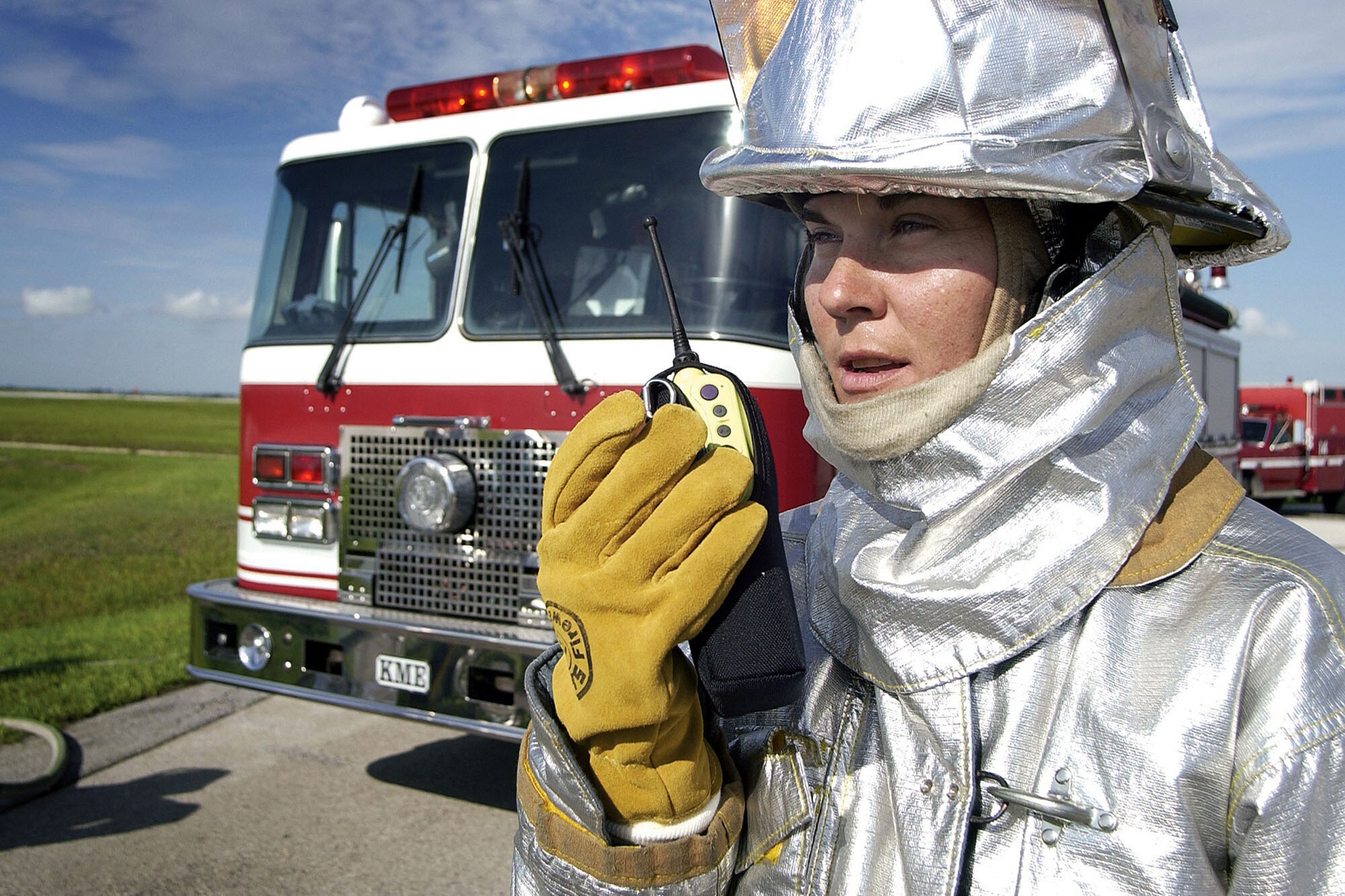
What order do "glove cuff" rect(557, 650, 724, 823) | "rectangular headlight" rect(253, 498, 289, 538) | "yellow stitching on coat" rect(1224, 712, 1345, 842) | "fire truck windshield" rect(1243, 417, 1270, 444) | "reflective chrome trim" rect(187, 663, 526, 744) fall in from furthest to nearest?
"fire truck windshield" rect(1243, 417, 1270, 444), "rectangular headlight" rect(253, 498, 289, 538), "reflective chrome trim" rect(187, 663, 526, 744), "glove cuff" rect(557, 650, 724, 823), "yellow stitching on coat" rect(1224, 712, 1345, 842)

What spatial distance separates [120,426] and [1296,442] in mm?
42766

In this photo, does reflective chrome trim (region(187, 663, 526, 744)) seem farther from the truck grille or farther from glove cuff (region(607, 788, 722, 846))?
glove cuff (region(607, 788, 722, 846))

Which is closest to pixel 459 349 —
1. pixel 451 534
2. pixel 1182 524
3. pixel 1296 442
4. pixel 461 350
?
pixel 461 350

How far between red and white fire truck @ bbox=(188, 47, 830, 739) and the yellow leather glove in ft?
7.39

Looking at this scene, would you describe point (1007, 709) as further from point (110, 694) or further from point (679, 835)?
point (110, 694)

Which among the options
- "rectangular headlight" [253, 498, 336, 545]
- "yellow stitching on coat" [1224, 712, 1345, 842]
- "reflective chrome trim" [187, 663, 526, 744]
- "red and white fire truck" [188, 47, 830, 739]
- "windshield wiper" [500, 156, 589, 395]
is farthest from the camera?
"rectangular headlight" [253, 498, 336, 545]

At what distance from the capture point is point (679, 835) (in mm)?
1251

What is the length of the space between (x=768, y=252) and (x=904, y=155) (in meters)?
2.36

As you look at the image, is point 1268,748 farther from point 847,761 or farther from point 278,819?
point 278,819

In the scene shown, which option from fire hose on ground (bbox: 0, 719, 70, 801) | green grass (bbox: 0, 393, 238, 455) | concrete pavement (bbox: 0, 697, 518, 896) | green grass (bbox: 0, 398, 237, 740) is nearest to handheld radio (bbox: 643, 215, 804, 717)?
concrete pavement (bbox: 0, 697, 518, 896)

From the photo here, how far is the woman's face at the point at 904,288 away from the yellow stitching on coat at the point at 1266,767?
20.8 inches

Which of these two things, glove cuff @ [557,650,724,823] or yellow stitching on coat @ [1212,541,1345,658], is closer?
yellow stitching on coat @ [1212,541,1345,658]

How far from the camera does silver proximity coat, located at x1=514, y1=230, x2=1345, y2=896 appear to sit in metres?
1.06

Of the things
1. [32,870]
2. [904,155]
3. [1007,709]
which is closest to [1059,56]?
[904,155]
